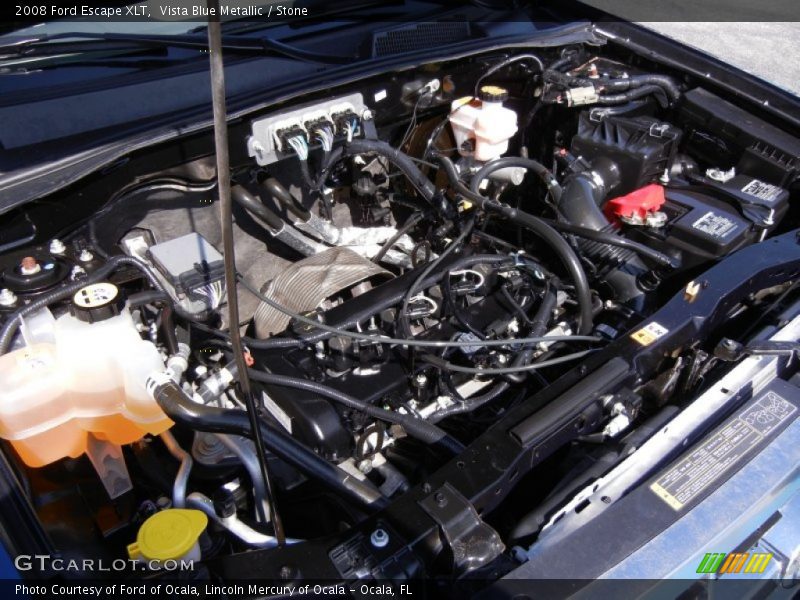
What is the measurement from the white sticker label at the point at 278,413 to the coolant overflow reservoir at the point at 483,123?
965mm

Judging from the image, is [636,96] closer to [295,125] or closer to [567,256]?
[567,256]

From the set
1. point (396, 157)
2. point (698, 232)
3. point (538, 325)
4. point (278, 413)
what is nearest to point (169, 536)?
point (278, 413)

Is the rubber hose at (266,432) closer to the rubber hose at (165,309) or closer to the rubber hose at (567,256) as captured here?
the rubber hose at (165,309)

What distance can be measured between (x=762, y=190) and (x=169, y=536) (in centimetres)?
173

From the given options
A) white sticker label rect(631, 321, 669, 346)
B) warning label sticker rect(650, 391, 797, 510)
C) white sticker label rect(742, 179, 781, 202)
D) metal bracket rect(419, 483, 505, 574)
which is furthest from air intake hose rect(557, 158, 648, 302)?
metal bracket rect(419, 483, 505, 574)

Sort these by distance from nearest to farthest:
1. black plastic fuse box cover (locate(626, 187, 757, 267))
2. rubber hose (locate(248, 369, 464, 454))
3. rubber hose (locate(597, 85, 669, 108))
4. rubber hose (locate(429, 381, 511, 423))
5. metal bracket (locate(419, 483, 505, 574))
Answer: metal bracket (locate(419, 483, 505, 574))
rubber hose (locate(248, 369, 464, 454))
rubber hose (locate(429, 381, 511, 423))
black plastic fuse box cover (locate(626, 187, 757, 267))
rubber hose (locate(597, 85, 669, 108))

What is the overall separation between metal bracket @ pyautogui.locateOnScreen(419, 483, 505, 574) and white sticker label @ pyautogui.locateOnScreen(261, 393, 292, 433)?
0.41 metres

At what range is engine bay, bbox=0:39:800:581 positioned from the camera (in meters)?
1.12

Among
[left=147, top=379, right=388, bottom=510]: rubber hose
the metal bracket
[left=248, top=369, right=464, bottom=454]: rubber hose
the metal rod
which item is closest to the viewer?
the metal rod

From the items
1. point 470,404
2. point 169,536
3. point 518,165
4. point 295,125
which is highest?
point 295,125

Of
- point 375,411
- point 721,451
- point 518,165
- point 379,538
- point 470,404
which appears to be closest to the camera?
point 379,538

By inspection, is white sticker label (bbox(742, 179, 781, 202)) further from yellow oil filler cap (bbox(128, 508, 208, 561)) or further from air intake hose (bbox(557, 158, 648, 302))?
yellow oil filler cap (bbox(128, 508, 208, 561))

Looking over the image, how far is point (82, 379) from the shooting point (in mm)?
1121

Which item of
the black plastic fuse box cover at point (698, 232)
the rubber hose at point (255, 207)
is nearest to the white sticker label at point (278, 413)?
the rubber hose at point (255, 207)
